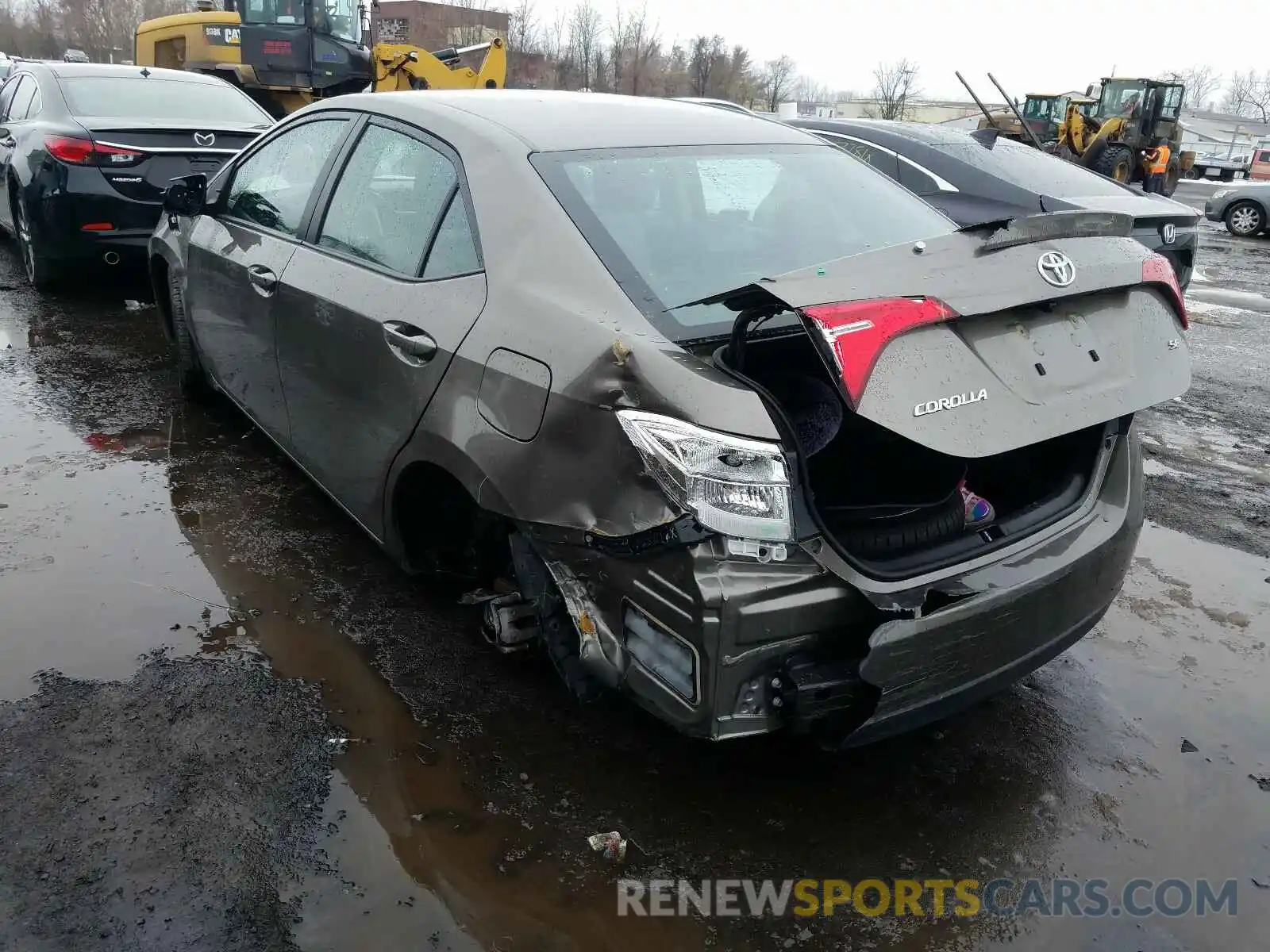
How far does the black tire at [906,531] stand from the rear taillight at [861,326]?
0.44 metres

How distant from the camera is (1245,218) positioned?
17047 millimetres

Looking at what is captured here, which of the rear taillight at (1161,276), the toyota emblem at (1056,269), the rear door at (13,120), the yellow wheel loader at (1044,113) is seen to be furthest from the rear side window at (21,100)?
the yellow wheel loader at (1044,113)

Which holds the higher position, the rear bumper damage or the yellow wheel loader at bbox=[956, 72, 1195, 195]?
the yellow wheel loader at bbox=[956, 72, 1195, 195]

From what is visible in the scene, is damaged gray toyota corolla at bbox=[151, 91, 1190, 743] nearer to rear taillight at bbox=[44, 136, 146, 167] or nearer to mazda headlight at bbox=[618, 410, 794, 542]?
mazda headlight at bbox=[618, 410, 794, 542]

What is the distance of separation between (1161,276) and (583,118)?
1.73 metres

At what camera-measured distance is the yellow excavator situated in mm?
14094

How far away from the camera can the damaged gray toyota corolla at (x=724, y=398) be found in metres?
2.04

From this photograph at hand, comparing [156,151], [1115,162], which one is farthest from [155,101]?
[1115,162]

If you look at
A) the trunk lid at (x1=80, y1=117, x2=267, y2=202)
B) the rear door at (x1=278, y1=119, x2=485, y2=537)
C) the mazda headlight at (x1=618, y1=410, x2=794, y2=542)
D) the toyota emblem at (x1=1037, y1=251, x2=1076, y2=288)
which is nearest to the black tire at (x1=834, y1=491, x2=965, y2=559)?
the mazda headlight at (x1=618, y1=410, x2=794, y2=542)

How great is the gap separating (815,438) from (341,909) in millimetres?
1495

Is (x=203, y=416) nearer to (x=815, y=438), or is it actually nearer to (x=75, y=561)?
(x=75, y=561)

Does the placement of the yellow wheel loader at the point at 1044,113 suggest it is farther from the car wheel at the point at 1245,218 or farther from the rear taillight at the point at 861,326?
the rear taillight at the point at 861,326

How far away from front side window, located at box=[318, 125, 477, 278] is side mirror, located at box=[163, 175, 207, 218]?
1374 millimetres

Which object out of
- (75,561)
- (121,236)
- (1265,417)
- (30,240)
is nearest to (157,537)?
(75,561)
